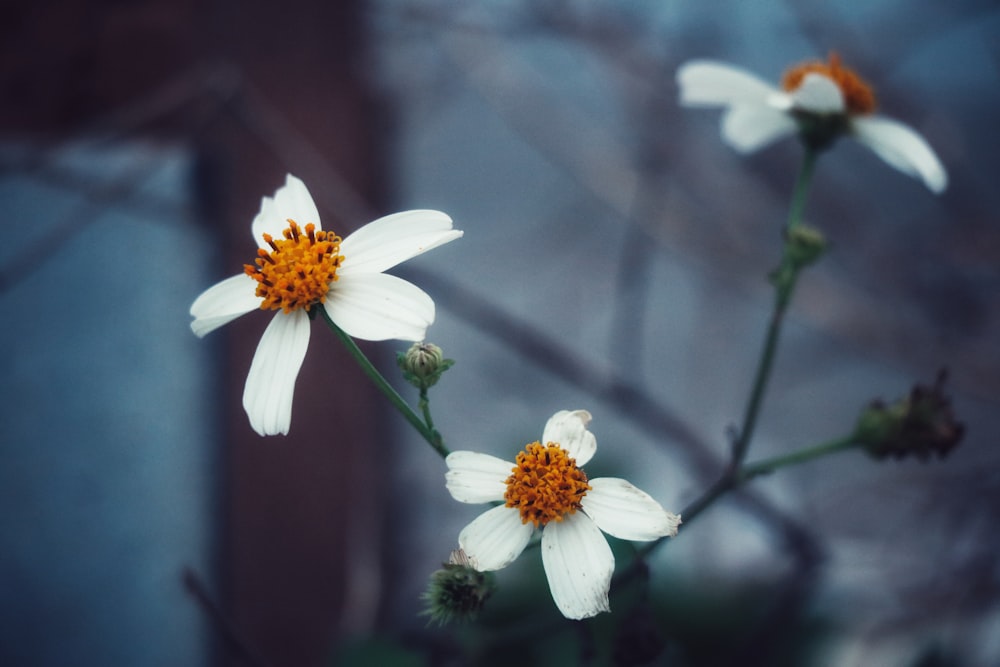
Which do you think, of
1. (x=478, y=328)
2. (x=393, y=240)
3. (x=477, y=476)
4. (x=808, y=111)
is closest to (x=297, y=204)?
(x=393, y=240)

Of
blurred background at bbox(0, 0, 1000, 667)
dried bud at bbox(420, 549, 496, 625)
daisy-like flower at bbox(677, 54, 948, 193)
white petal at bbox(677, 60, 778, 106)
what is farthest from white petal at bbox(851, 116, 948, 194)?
dried bud at bbox(420, 549, 496, 625)

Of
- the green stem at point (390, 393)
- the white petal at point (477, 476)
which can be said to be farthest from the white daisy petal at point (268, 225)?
the white petal at point (477, 476)

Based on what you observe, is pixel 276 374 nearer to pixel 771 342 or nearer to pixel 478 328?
pixel 771 342

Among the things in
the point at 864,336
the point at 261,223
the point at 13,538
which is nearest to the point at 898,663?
the point at 864,336

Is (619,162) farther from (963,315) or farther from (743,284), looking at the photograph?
(963,315)

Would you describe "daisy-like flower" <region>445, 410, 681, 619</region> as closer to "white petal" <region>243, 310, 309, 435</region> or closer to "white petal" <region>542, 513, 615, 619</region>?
"white petal" <region>542, 513, 615, 619</region>

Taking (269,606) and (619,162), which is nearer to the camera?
(269,606)
